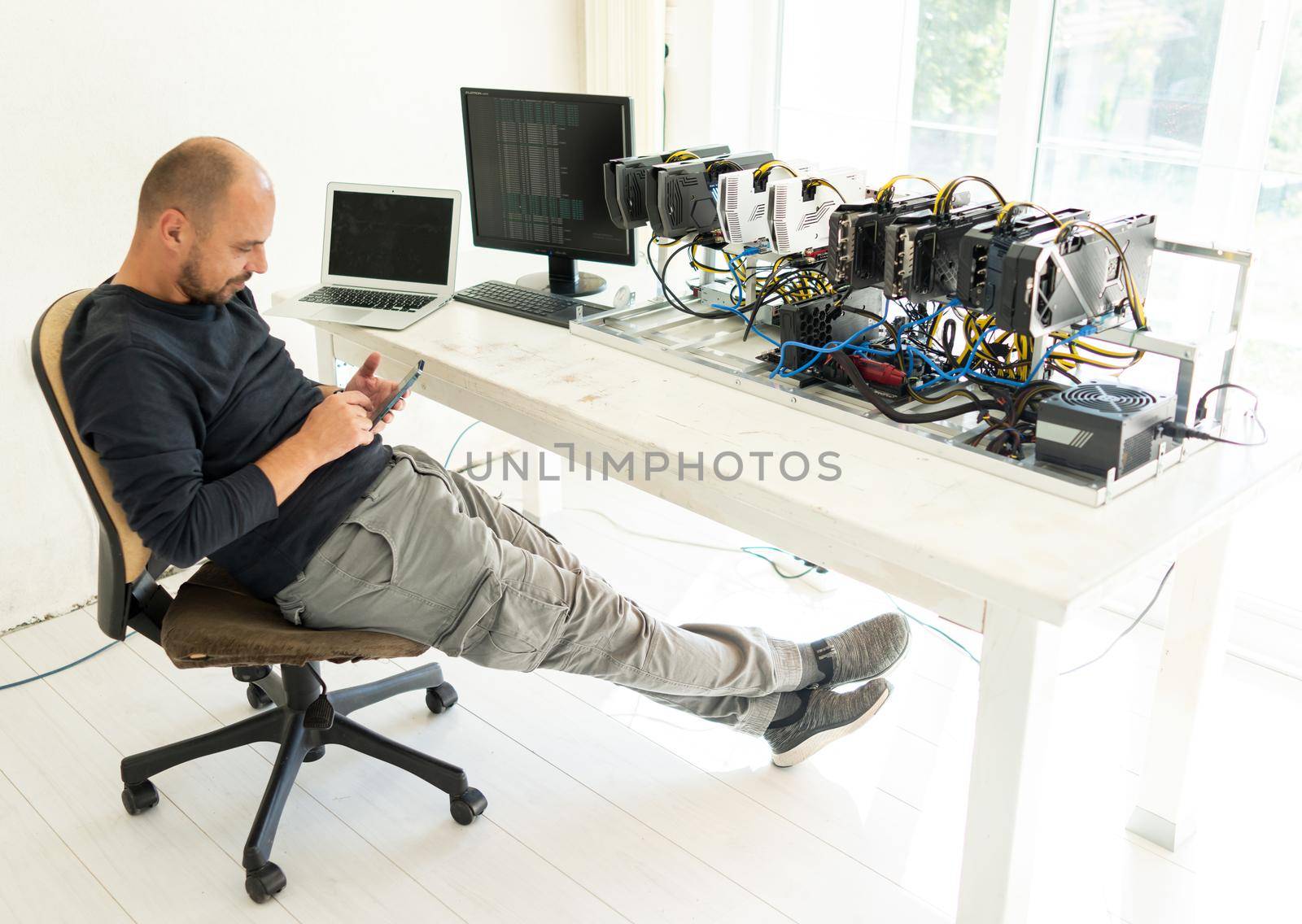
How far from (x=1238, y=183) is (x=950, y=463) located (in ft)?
4.04

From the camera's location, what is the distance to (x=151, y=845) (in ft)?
6.54

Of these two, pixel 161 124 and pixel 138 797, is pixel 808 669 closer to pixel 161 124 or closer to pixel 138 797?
pixel 138 797

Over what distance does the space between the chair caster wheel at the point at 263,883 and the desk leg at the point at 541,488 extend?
138 cm

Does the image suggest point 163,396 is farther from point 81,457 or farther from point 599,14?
point 599,14

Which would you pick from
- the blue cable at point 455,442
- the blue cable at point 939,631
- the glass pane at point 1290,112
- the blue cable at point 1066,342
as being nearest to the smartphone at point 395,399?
the blue cable at point 1066,342

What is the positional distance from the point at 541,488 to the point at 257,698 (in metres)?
1.04

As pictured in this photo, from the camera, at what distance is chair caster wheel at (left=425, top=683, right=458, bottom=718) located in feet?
7.70

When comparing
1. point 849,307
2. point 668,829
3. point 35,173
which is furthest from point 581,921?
point 35,173

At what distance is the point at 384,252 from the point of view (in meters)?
2.51

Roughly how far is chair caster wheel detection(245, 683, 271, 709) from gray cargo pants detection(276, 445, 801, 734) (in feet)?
2.14

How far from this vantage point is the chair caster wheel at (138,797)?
2.05m

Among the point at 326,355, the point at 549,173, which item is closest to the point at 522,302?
the point at 549,173

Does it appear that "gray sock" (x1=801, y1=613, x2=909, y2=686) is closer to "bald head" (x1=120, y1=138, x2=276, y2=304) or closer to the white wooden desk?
the white wooden desk

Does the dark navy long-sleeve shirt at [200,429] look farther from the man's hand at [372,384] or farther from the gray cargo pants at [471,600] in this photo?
the man's hand at [372,384]
